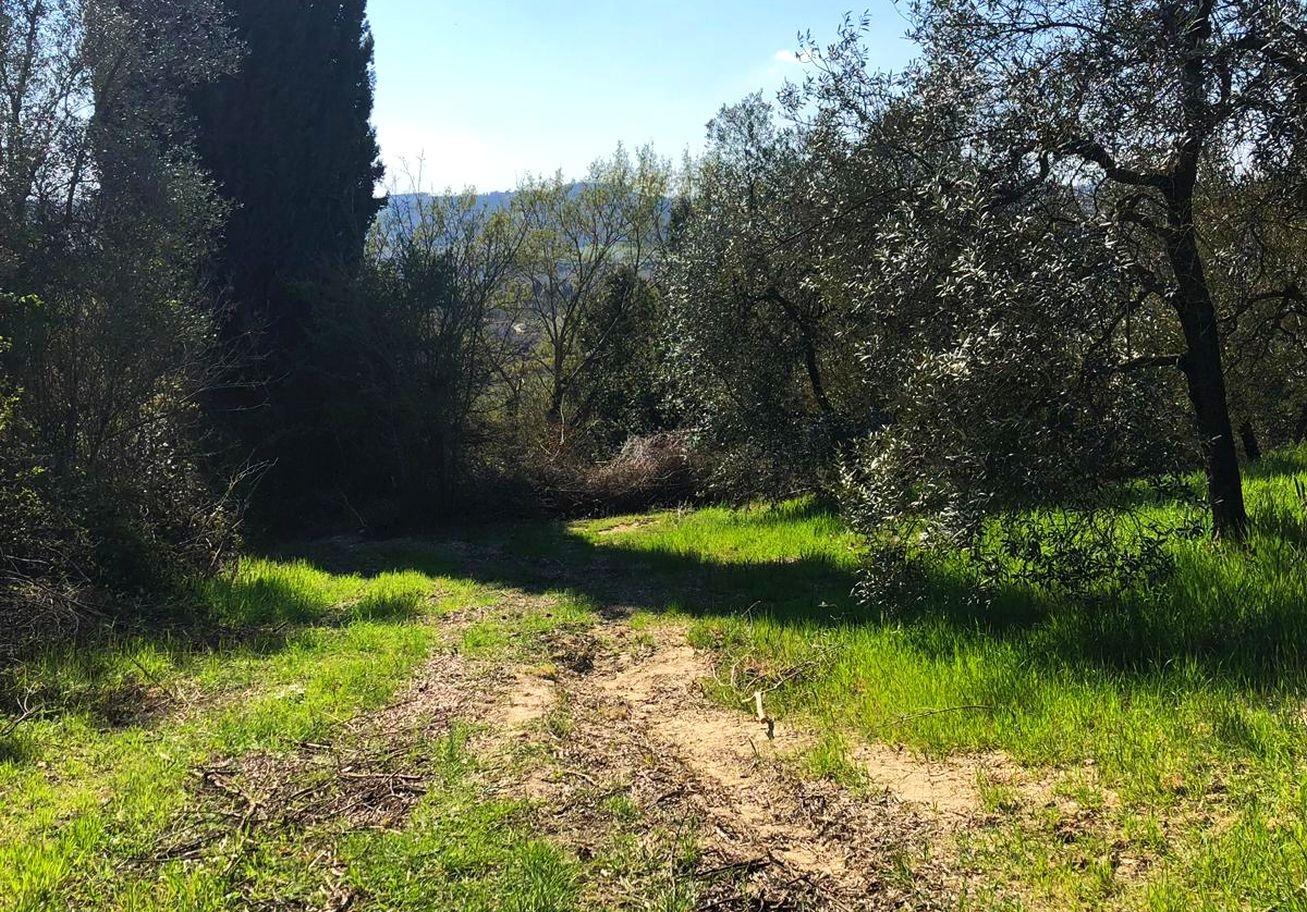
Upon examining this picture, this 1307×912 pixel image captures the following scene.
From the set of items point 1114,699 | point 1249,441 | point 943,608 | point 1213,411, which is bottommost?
point 943,608

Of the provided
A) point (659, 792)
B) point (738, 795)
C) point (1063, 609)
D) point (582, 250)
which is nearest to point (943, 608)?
point (1063, 609)

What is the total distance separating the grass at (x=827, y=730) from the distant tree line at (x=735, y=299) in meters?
0.77

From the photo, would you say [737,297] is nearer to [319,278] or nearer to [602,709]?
[602,709]

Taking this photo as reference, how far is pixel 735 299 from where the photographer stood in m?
12.6

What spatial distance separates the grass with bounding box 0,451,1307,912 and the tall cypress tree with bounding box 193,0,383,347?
1086 centimetres

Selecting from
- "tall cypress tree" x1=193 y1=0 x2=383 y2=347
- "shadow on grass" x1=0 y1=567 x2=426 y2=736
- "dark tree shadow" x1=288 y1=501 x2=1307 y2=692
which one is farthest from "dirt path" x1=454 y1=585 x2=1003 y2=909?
"tall cypress tree" x1=193 y1=0 x2=383 y2=347

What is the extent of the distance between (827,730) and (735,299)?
859 centimetres

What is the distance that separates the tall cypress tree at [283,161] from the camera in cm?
1722

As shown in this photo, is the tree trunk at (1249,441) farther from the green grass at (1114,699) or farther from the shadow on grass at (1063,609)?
the green grass at (1114,699)

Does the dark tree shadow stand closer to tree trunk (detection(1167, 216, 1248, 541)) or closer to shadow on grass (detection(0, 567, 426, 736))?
tree trunk (detection(1167, 216, 1248, 541))

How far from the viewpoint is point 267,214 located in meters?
17.7

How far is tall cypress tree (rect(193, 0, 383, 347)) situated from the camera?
17219 mm

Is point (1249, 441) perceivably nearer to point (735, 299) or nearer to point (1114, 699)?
point (735, 299)

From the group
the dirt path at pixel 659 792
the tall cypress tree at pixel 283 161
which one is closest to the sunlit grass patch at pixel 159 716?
the dirt path at pixel 659 792
